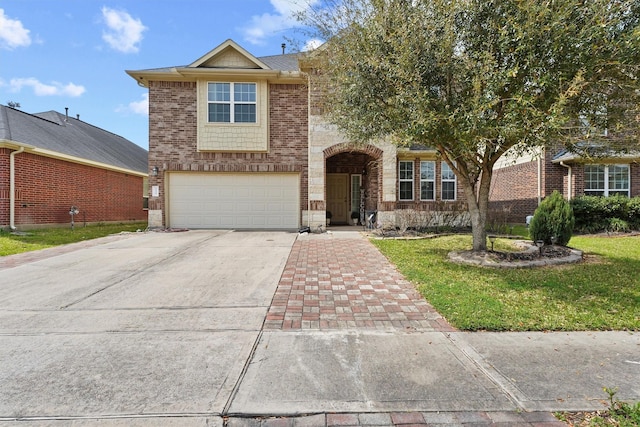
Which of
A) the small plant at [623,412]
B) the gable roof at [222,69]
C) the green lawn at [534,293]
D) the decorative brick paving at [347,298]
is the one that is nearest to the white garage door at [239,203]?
the gable roof at [222,69]

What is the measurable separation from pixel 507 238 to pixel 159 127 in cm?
1341

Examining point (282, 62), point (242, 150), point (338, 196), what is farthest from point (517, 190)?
point (242, 150)

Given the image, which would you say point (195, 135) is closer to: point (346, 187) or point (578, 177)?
point (346, 187)

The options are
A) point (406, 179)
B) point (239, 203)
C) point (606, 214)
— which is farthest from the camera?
point (406, 179)

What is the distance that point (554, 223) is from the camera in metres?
8.12

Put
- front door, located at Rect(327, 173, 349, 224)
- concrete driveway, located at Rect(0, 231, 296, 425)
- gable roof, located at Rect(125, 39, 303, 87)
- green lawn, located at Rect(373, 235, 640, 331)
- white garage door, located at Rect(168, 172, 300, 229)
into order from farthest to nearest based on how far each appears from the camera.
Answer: front door, located at Rect(327, 173, 349, 224) < white garage door, located at Rect(168, 172, 300, 229) < gable roof, located at Rect(125, 39, 303, 87) < green lawn, located at Rect(373, 235, 640, 331) < concrete driveway, located at Rect(0, 231, 296, 425)

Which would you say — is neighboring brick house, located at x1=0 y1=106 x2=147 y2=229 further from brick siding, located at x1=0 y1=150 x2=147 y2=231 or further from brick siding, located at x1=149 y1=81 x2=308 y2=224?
brick siding, located at x1=149 y1=81 x2=308 y2=224

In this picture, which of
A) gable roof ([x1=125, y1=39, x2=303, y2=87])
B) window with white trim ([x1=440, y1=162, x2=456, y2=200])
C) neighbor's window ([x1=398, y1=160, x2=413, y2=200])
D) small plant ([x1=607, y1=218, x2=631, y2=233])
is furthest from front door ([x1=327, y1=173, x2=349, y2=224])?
small plant ([x1=607, y1=218, x2=631, y2=233])

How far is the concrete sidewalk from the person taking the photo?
2.42m

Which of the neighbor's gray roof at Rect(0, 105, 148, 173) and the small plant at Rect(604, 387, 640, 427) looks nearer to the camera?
the small plant at Rect(604, 387, 640, 427)

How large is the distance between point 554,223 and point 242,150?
10597 mm

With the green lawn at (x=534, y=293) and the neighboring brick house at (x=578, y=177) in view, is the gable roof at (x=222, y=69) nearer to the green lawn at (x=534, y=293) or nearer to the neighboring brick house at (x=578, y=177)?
the green lawn at (x=534, y=293)

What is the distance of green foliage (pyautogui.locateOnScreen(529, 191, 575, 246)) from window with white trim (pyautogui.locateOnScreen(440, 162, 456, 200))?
18.7 ft

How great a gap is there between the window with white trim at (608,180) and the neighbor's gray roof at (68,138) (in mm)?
22544
